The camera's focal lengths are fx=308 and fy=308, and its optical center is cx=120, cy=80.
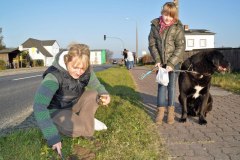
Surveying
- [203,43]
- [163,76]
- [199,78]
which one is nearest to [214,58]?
[199,78]

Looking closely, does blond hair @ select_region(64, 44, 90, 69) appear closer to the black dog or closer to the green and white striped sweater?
the green and white striped sweater

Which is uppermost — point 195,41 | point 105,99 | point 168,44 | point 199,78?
point 195,41

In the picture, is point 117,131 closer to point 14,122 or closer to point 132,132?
point 132,132

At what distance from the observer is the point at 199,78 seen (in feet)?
17.0

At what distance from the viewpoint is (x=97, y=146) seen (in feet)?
13.0

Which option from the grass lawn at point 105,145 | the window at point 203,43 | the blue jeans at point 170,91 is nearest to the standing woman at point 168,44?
the blue jeans at point 170,91

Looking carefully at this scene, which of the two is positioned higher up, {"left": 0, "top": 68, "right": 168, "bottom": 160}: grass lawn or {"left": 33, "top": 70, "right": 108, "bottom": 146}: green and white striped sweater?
{"left": 33, "top": 70, "right": 108, "bottom": 146}: green and white striped sweater

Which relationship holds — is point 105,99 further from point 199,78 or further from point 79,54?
point 199,78

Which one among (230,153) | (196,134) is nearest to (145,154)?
(230,153)

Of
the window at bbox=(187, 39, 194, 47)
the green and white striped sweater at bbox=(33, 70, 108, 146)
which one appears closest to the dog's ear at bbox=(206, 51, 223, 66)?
the green and white striped sweater at bbox=(33, 70, 108, 146)

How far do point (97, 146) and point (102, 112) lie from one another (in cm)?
204

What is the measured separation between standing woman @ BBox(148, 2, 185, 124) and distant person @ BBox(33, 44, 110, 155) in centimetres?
153

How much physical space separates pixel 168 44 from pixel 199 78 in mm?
773

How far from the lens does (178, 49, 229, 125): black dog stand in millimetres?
5121
